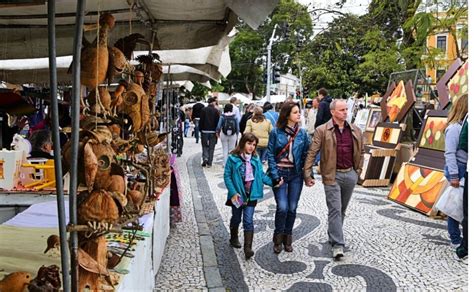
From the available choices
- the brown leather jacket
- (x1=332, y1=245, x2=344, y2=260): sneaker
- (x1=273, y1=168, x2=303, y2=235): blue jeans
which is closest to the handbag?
the brown leather jacket

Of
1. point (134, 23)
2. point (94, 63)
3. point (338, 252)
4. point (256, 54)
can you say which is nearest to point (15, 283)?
point (94, 63)

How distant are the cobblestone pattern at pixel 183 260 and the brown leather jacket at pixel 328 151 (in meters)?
1.56

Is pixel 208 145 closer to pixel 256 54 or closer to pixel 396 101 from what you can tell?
pixel 396 101

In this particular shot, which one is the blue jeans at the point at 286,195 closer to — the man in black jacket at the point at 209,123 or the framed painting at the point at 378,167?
the framed painting at the point at 378,167

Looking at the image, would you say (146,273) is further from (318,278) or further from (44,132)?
(44,132)

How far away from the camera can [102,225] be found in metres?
1.95

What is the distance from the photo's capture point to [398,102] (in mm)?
9836

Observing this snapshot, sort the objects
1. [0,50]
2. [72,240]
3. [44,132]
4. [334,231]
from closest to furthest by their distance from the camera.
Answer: [72,240] → [0,50] → [334,231] → [44,132]

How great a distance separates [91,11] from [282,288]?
2919 mm

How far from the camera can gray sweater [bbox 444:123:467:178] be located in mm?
5234

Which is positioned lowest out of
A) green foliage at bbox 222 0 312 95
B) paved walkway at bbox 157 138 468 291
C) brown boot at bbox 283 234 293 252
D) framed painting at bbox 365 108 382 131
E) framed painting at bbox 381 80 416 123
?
paved walkway at bbox 157 138 468 291

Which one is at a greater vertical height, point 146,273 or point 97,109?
point 97,109

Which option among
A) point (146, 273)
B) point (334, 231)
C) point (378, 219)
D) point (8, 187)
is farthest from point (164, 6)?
point (378, 219)

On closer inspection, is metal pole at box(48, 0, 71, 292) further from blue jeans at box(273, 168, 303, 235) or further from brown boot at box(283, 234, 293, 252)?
brown boot at box(283, 234, 293, 252)
